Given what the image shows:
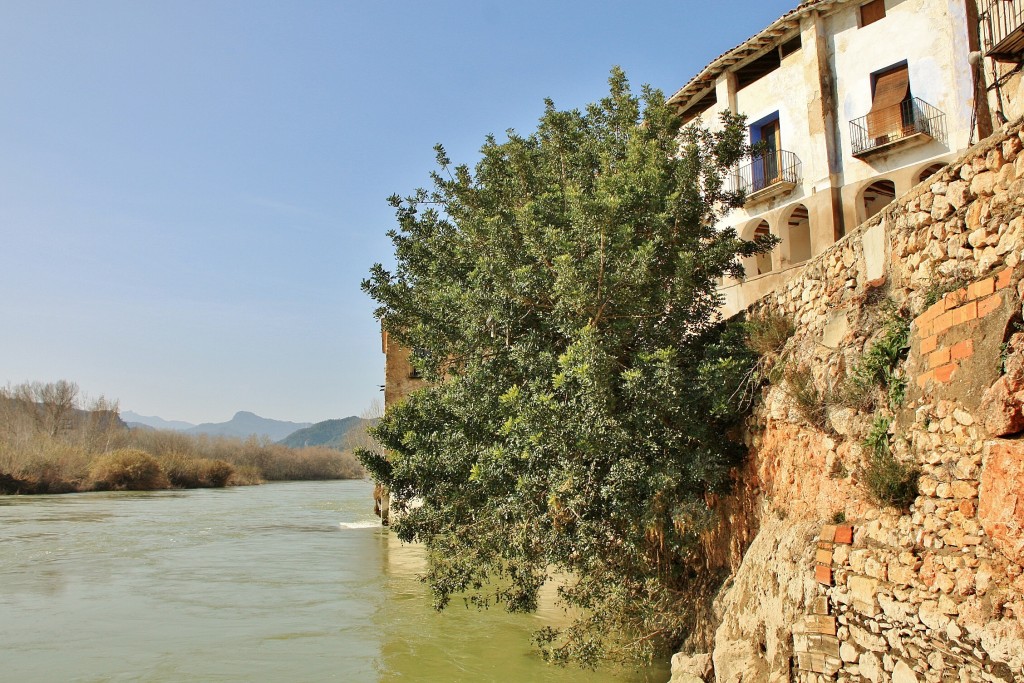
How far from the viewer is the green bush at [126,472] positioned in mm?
50250

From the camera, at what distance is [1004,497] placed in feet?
15.2

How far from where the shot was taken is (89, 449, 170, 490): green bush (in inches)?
1978

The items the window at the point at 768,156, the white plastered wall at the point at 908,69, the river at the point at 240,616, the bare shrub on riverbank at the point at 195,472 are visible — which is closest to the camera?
the river at the point at 240,616

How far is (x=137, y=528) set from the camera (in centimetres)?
2742

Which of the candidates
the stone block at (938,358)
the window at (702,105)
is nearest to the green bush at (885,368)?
the stone block at (938,358)

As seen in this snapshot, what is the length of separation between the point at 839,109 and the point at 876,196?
7.52ft

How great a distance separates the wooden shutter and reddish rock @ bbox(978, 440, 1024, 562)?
14672 millimetres

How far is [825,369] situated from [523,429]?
3.13 meters

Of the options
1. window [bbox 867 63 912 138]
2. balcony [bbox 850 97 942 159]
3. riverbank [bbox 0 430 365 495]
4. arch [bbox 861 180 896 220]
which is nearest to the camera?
balcony [bbox 850 97 942 159]

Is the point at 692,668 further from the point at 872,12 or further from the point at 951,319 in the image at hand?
the point at 872,12

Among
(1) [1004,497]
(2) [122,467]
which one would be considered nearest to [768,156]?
(1) [1004,497]

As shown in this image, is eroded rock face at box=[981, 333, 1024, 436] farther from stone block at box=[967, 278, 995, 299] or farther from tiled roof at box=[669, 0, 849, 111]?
tiled roof at box=[669, 0, 849, 111]

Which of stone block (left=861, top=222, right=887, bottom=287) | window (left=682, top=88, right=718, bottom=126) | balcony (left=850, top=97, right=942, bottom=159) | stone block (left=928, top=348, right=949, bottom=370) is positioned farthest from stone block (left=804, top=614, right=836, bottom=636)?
window (left=682, top=88, right=718, bottom=126)

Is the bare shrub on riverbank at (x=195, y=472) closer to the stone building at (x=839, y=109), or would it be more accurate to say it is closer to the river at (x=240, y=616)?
the river at (x=240, y=616)
